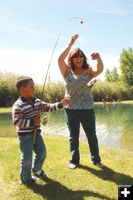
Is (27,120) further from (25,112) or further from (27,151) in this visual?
(27,151)

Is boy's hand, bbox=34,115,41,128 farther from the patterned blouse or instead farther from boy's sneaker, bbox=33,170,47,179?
the patterned blouse

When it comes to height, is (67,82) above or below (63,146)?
above

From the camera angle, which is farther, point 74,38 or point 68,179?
point 74,38

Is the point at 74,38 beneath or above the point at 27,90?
above

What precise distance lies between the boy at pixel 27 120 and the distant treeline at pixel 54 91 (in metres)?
22.1

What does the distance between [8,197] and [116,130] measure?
11.1 meters

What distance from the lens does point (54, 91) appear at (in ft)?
140

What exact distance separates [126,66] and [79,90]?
5837 centimetres

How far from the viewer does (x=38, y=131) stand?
579 centimetres

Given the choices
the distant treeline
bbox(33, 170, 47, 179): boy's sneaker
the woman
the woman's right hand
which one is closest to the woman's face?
the woman

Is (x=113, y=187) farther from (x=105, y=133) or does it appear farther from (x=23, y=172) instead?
(x=105, y=133)

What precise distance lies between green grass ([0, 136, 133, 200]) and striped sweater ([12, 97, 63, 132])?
3.13 feet

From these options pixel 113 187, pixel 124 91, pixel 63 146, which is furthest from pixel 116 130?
pixel 124 91

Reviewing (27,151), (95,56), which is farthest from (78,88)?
(27,151)
